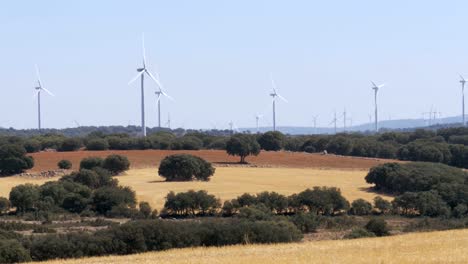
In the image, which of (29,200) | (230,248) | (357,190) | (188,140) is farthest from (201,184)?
(230,248)

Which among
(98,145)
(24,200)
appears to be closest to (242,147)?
(98,145)

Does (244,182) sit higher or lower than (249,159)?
lower

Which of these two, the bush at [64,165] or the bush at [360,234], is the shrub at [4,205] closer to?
the bush at [64,165]

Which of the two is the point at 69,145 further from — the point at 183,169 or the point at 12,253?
the point at 12,253

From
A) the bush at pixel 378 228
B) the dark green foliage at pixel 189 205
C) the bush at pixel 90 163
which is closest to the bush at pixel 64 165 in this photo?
the bush at pixel 90 163

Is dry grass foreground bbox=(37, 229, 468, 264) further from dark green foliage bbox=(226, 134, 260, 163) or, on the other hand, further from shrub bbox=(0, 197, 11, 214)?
dark green foliage bbox=(226, 134, 260, 163)

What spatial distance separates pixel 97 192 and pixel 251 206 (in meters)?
16.2

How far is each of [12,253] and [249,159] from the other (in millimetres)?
86948

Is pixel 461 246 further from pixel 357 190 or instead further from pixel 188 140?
pixel 188 140

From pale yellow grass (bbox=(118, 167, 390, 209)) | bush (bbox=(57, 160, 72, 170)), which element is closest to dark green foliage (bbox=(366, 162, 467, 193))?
pale yellow grass (bbox=(118, 167, 390, 209))

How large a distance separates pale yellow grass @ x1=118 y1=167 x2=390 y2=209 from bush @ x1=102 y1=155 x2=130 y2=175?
1128 millimetres

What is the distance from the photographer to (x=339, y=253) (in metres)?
34.0

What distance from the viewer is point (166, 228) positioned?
45.1 meters

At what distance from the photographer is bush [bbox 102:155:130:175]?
108 meters
